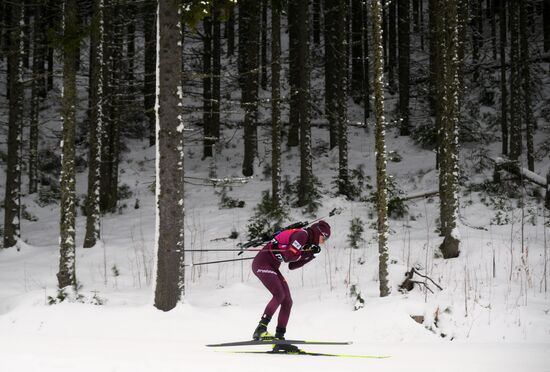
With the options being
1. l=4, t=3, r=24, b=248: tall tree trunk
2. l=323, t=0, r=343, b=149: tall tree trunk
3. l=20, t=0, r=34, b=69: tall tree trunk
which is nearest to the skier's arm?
l=20, t=0, r=34, b=69: tall tree trunk

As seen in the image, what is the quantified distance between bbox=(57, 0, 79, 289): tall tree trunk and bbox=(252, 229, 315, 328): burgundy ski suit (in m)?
5.06

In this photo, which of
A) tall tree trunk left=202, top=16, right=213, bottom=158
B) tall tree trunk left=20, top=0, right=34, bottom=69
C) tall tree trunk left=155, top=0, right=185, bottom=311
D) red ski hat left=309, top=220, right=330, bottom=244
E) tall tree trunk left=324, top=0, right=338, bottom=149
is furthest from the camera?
tall tree trunk left=324, top=0, right=338, bottom=149

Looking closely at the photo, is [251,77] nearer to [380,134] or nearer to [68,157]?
[68,157]

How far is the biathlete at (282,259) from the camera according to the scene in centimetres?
731

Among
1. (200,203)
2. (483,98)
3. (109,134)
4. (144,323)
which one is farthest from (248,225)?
(483,98)

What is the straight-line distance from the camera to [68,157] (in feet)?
35.1

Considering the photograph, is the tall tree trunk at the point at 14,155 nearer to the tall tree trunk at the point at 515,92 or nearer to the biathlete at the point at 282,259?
the biathlete at the point at 282,259

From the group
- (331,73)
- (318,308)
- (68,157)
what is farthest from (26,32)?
(318,308)

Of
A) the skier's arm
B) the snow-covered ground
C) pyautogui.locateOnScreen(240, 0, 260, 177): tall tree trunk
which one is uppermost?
pyautogui.locateOnScreen(240, 0, 260, 177): tall tree trunk

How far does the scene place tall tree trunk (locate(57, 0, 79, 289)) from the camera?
35.0ft

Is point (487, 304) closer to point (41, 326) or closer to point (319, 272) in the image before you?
point (319, 272)

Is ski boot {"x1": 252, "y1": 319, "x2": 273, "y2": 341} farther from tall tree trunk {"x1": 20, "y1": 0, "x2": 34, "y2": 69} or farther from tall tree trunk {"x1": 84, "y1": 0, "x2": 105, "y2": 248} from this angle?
tall tree trunk {"x1": 20, "y1": 0, "x2": 34, "y2": 69}

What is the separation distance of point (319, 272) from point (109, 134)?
12645mm

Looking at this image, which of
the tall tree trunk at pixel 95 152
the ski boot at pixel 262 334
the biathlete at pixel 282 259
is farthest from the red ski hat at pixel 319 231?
the tall tree trunk at pixel 95 152
